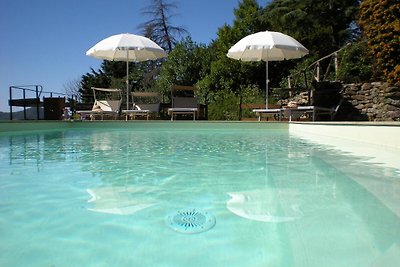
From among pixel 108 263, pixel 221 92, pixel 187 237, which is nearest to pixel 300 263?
pixel 187 237

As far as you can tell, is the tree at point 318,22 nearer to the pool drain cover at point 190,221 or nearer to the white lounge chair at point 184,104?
the white lounge chair at point 184,104

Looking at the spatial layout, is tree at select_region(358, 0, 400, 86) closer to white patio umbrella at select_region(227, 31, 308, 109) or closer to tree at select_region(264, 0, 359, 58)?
A: white patio umbrella at select_region(227, 31, 308, 109)

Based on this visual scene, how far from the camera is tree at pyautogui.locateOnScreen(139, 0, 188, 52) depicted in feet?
79.6

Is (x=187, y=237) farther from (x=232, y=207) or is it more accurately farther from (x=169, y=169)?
(x=169, y=169)

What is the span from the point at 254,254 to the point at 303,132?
7.05m

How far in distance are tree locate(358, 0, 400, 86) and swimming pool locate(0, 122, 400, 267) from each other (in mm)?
7435

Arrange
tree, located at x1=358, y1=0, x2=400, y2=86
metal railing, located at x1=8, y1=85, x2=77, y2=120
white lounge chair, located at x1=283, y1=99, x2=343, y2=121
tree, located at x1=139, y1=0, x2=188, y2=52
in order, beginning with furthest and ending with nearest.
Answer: tree, located at x1=139, y1=0, x2=188, y2=52 < metal railing, located at x1=8, y1=85, x2=77, y2=120 < tree, located at x1=358, y1=0, x2=400, y2=86 < white lounge chair, located at x1=283, y1=99, x2=343, y2=121

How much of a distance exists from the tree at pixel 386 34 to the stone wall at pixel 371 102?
1.74 feet

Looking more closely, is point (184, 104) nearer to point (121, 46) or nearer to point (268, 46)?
point (121, 46)

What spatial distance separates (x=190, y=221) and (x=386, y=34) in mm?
10045

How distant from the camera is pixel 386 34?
965 centimetres

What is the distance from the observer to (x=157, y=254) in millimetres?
1374

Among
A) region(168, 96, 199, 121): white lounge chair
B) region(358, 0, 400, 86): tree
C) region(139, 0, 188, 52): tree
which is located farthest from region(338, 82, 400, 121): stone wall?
region(139, 0, 188, 52): tree

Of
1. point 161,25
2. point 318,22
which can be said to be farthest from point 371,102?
point 161,25
